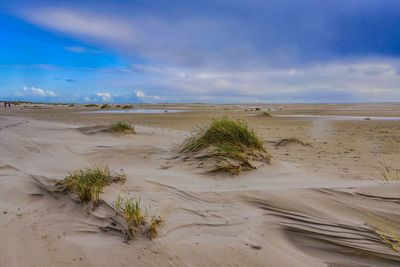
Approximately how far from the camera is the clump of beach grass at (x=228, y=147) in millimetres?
5285

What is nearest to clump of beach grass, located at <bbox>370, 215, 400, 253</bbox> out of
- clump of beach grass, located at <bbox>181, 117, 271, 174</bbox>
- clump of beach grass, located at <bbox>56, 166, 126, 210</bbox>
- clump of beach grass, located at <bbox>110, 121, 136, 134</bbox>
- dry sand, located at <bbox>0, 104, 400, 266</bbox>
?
dry sand, located at <bbox>0, 104, 400, 266</bbox>

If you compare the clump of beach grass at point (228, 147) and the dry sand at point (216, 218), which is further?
the clump of beach grass at point (228, 147)

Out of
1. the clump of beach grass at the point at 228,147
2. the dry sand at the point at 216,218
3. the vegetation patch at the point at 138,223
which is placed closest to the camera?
the dry sand at the point at 216,218

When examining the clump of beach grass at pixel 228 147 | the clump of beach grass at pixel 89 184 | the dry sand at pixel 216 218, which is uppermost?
the clump of beach grass at pixel 228 147

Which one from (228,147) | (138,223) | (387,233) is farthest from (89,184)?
(387,233)

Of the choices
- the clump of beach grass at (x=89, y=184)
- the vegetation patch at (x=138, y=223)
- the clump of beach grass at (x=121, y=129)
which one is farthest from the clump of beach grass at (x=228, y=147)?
the clump of beach grass at (x=121, y=129)

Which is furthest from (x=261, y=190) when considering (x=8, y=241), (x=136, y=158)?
(x=136, y=158)

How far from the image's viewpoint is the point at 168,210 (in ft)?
11.8

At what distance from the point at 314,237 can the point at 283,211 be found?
0.54 m

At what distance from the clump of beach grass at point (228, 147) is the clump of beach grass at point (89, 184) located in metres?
1.64

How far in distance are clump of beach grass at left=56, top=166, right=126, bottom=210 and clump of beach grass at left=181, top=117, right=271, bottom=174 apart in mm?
1643

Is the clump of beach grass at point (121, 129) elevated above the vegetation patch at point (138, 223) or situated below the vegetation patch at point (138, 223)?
above

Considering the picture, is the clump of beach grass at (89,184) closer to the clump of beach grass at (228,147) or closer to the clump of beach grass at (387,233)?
the clump of beach grass at (228,147)

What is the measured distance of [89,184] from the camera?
399cm
